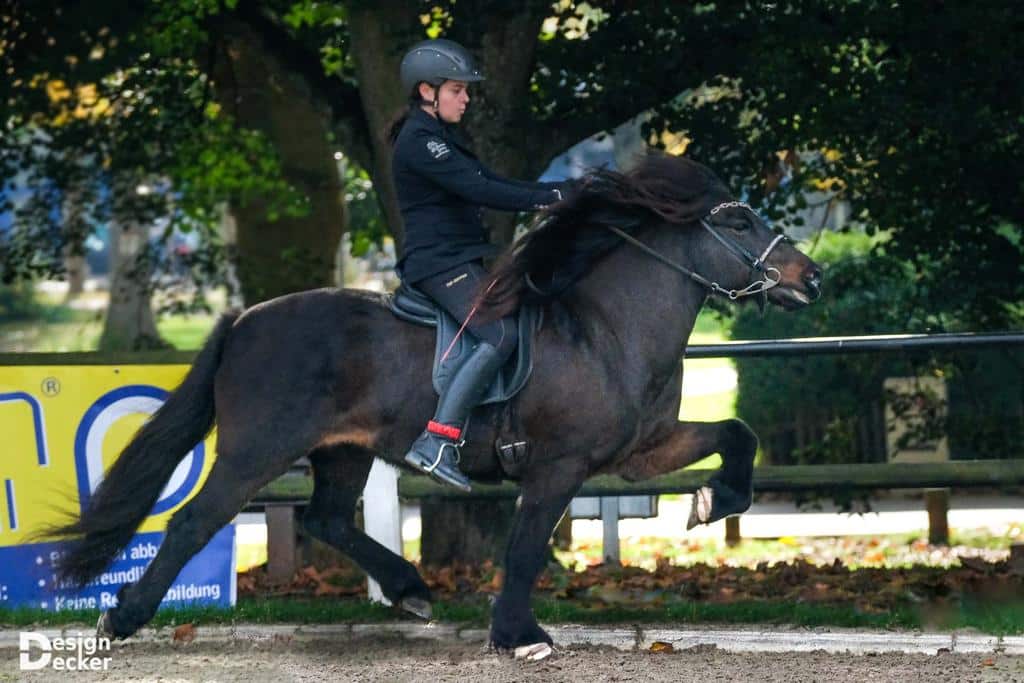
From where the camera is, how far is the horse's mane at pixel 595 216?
23.8ft

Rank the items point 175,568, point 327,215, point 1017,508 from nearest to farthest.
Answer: point 175,568 < point 1017,508 < point 327,215

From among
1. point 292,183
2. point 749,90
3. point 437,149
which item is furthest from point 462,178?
point 292,183

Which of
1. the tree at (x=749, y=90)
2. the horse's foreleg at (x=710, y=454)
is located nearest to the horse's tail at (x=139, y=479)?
the horse's foreleg at (x=710, y=454)

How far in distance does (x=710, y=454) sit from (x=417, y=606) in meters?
1.62

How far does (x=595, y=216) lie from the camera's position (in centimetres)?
739

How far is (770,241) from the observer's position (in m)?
7.31

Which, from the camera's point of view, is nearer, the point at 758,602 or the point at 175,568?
the point at 175,568

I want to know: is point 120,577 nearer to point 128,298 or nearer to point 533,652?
point 533,652

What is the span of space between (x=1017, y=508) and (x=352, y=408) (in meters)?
8.29

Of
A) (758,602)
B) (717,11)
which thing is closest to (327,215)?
(717,11)

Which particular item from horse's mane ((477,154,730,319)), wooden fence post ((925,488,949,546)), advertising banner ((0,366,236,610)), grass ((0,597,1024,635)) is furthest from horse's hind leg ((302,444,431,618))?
wooden fence post ((925,488,949,546))

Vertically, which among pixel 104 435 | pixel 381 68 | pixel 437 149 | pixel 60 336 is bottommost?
pixel 104 435

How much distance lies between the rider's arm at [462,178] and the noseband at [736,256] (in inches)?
21.2

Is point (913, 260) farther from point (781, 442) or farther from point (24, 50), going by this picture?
point (24, 50)
